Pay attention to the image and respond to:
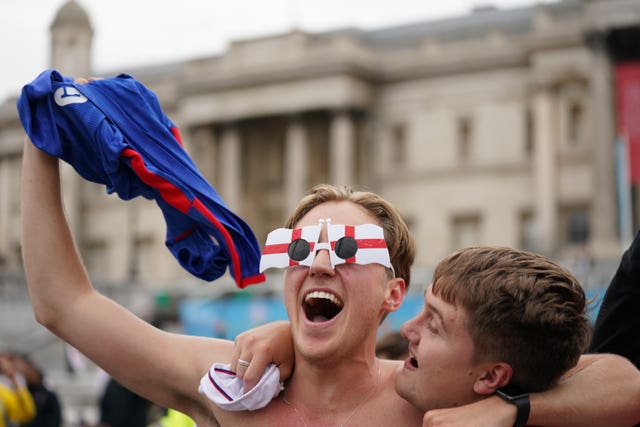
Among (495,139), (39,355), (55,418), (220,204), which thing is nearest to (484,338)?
(220,204)

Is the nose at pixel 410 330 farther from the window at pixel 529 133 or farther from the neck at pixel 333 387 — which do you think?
→ the window at pixel 529 133

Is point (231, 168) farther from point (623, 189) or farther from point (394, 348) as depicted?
point (394, 348)

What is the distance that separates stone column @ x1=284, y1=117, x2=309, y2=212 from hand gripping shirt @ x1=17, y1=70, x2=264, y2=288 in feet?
143

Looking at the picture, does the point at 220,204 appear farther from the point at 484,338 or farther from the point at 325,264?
the point at 484,338

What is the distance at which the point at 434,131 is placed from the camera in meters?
47.3

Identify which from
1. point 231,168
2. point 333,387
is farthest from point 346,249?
point 231,168

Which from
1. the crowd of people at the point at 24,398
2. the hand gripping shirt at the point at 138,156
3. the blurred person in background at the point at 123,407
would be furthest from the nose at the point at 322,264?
the blurred person in background at the point at 123,407

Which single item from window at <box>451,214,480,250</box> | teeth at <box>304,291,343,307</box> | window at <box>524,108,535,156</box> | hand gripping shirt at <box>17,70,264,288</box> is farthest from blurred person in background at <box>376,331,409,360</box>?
window at <box>451,214,480,250</box>

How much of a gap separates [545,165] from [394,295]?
40.0 meters

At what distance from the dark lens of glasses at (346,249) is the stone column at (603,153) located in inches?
1304

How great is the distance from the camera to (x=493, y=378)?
283 cm

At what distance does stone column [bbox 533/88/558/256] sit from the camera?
4153 centimetres

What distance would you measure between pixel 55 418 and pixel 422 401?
736cm

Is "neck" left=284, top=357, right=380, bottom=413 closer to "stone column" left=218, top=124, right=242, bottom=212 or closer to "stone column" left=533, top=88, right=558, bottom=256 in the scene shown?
"stone column" left=533, top=88, right=558, bottom=256
